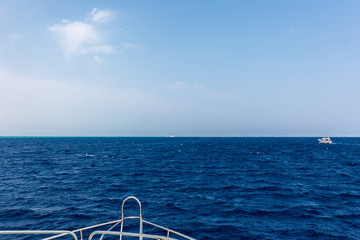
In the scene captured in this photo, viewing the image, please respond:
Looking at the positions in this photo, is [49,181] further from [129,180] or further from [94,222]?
[94,222]

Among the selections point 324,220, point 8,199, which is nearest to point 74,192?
point 8,199

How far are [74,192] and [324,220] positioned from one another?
20612 mm

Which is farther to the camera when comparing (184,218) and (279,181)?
(279,181)

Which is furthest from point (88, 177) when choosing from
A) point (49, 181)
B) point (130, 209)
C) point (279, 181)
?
point (279, 181)

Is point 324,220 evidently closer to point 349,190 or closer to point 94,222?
point 349,190

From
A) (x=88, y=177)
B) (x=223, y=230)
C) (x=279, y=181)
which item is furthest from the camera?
(x=88, y=177)

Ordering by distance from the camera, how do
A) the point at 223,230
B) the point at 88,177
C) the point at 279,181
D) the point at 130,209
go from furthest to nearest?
the point at 88,177
the point at 279,181
the point at 130,209
the point at 223,230

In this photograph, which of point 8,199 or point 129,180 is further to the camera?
point 129,180

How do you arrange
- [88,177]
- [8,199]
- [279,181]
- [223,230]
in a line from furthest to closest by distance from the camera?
[88,177]
[279,181]
[8,199]
[223,230]

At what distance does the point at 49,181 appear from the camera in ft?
85.8

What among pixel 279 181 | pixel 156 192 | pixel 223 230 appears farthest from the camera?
pixel 279 181

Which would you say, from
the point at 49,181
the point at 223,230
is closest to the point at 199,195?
the point at 223,230

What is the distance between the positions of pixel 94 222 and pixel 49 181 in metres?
16.2

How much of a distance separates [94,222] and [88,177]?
16.6 m
